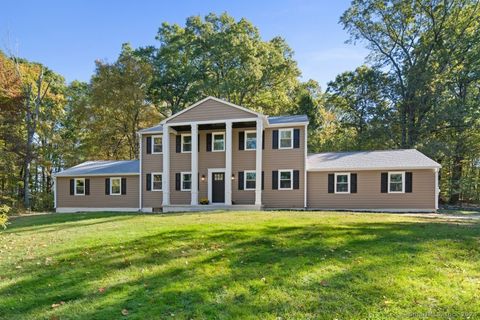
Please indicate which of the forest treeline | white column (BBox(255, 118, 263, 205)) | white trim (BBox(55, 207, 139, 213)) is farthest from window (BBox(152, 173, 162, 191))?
the forest treeline

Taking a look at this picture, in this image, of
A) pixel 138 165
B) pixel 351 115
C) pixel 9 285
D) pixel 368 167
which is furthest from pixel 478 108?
pixel 9 285

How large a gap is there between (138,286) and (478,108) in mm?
29060

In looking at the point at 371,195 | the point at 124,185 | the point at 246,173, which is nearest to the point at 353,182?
the point at 371,195

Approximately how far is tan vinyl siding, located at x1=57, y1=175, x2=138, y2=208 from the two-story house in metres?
0.07

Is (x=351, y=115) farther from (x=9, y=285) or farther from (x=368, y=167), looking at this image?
(x=9, y=285)

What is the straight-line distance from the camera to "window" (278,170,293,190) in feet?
59.7

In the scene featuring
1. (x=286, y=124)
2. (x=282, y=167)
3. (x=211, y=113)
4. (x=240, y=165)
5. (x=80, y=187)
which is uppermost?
(x=211, y=113)

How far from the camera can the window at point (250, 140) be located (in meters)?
18.8

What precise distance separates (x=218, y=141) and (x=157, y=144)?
4208 mm

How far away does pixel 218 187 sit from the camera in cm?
1920

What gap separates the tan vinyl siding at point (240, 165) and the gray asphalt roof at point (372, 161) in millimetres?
3580

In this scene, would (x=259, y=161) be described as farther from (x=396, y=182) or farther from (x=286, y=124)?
(x=396, y=182)

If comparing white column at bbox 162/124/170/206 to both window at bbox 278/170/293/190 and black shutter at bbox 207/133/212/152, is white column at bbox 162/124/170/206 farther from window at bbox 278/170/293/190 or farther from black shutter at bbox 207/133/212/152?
window at bbox 278/170/293/190

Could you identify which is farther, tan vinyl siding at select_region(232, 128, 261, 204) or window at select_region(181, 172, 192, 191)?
window at select_region(181, 172, 192, 191)
